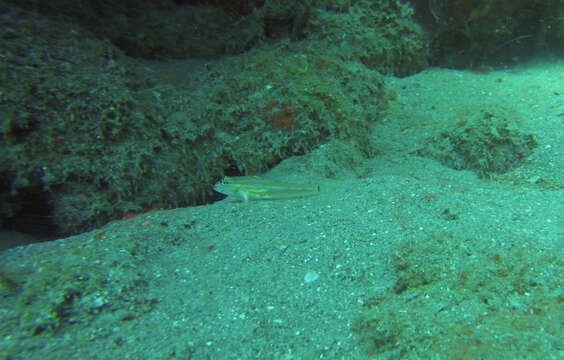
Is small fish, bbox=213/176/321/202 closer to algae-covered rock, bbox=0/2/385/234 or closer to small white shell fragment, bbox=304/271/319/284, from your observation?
algae-covered rock, bbox=0/2/385/234

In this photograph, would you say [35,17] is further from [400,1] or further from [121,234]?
[400,1]

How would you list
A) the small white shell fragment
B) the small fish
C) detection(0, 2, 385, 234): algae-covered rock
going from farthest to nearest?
the small fish < detection(0, 2, 385, 234): algae-covered rock < the small white shell fragment

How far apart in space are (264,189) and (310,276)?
141cm

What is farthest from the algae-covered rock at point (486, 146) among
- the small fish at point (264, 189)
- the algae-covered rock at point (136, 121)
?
the small fish at point (264, 189)

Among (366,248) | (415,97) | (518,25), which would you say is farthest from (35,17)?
(518,25)

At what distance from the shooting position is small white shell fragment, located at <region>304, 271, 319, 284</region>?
2130mm

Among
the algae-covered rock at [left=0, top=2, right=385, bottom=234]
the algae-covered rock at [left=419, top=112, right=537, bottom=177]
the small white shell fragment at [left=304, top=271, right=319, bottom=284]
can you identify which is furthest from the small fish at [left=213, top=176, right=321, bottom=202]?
the algae-covered rock at [left=419, top=112, right=537, bottom=177]

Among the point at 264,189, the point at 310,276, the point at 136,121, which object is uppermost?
the point at 136,121

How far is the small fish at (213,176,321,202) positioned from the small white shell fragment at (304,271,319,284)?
1245 millimetres

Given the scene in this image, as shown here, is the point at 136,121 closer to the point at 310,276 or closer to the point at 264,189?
the point at 264,189

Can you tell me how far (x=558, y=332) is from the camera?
1.29 metres

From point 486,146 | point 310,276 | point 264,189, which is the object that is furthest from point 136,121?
point 486,146

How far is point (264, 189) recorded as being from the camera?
10.9 ft

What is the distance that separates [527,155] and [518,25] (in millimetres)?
3908
